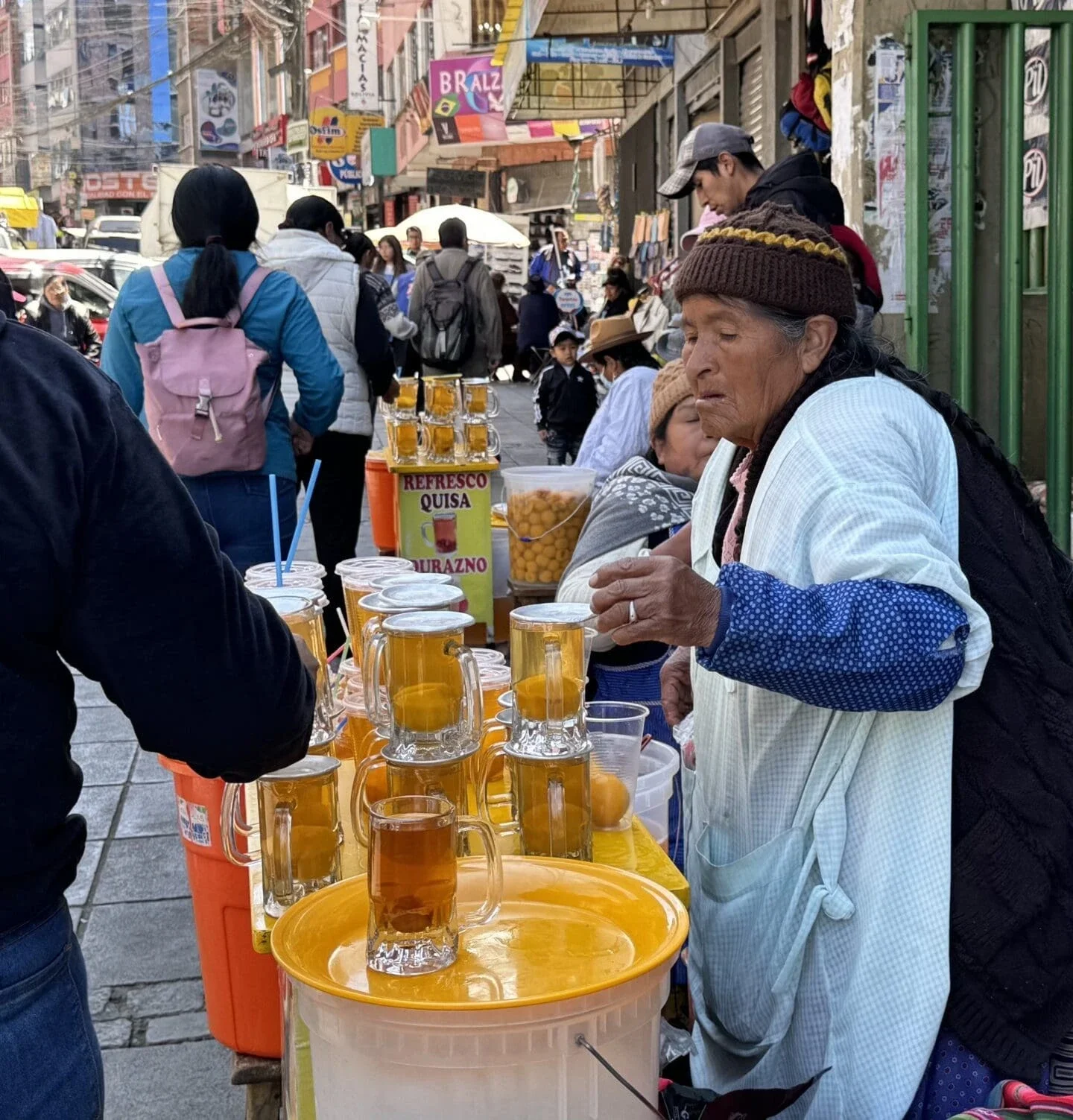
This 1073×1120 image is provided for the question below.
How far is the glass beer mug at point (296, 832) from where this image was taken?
1954 millimetres

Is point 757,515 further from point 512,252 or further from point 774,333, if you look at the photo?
point 512,252

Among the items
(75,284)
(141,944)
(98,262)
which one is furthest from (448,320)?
(98,262)

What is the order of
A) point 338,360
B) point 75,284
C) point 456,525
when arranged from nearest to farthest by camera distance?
point 338,360 < point 456,525 < point 75,284

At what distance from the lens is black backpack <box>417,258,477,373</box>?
1162 centimetres

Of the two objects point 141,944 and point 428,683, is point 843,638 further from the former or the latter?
point 141,944

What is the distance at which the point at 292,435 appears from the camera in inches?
200

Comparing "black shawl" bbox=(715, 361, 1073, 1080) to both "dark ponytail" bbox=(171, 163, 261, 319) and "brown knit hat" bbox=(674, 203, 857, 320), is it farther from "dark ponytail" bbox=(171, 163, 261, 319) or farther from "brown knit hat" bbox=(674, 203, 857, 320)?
"dark ponytail" bbox=(171, 163, 261, 319)

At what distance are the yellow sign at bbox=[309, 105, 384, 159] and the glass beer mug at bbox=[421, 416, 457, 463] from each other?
33.7 m

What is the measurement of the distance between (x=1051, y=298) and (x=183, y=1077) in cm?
344

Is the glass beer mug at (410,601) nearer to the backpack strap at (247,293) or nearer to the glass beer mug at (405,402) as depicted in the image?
the backpack strap at (247,293)

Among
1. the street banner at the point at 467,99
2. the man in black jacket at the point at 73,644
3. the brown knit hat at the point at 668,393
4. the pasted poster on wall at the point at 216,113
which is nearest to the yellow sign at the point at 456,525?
the brown knit hat at the point at 668,393

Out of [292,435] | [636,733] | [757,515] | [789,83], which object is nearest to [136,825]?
[292,435]

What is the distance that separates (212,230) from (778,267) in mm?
2987

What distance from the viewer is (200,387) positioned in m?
4.50
